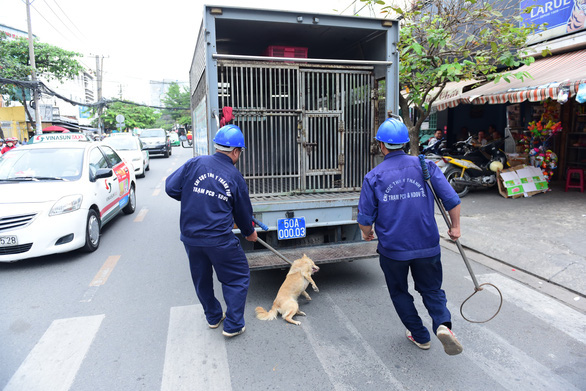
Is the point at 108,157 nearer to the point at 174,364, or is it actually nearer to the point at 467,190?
the point at 174,364

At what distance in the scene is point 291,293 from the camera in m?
3.87

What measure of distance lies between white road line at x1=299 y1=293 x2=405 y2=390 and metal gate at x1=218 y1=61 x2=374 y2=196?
6.36 feet

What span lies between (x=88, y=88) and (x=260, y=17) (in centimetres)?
5484

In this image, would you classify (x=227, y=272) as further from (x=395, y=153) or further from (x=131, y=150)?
(x=131, y=150)

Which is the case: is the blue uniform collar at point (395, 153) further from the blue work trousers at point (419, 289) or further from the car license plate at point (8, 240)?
the car license plate at point (8, 240)

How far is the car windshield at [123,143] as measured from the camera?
14602 millimetres

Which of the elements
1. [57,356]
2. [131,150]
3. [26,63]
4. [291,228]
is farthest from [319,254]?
[26,63]

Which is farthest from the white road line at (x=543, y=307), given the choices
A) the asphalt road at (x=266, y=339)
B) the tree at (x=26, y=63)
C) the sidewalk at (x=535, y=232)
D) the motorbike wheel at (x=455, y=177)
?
the tree at (x=26, y=63)

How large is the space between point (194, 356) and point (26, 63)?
2360 centimetres

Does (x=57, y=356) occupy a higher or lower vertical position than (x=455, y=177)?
lower

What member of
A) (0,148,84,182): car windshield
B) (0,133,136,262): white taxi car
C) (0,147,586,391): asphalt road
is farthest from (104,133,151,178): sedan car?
(0,147,586,391): asphalt road

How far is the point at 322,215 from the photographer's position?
4.54 metres

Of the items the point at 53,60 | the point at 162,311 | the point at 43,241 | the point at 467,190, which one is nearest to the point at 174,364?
the point at 162,311

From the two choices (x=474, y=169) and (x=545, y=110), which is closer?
(x=474, y=169)
